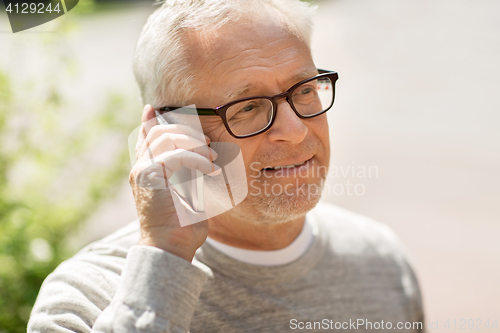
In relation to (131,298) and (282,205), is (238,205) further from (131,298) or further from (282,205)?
(131,298)

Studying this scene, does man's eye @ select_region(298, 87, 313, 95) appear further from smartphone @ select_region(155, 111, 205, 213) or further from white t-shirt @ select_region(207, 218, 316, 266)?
white t-shirt @ select_region(207, 218, 316, 266)

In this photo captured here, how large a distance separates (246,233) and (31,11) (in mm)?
2000

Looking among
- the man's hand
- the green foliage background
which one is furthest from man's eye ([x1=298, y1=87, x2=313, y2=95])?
the green foliage background

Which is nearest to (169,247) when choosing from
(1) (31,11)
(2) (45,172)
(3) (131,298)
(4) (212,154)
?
(3) (131,298)

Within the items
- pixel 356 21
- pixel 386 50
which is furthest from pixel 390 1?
pixel 386 50

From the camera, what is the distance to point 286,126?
1.56 metres

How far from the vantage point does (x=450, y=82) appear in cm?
708

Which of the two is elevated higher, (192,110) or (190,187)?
(192,110)

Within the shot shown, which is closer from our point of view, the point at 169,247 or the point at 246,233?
the point at 169,247

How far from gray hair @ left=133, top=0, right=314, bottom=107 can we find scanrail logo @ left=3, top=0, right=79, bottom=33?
44.9 inches

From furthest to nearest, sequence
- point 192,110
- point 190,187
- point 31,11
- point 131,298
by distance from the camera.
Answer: point 31,11 < point 192,110 < point 190,187 < point 131,298

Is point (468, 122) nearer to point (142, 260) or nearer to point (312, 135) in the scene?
Result: point (312, 135)

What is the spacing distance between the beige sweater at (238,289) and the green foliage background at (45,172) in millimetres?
1066

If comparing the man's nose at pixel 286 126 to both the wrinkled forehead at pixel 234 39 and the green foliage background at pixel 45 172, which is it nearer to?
the wrinkled forehead at pixel 234 39
